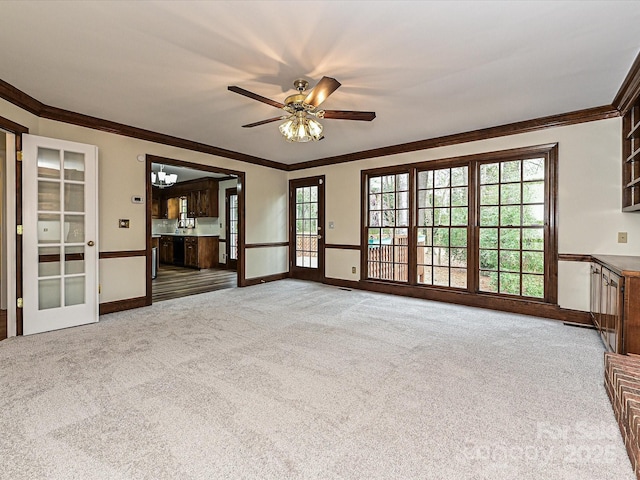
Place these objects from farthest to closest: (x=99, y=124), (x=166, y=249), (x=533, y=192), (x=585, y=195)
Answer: (x=166, y=249)
(x=533, y=192)
(x=99, y=124)
(x=585, y=195)

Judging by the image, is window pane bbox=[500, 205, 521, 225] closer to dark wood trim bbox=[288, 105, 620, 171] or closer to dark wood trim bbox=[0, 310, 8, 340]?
dark wood trim bbox=[288, 105, 620, 171]

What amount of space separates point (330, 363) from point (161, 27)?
A: 9.42 ft

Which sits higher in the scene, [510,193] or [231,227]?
[510,193]

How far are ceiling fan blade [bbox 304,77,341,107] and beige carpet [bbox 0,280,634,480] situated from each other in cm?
227

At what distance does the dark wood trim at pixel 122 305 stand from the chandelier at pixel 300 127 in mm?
3342

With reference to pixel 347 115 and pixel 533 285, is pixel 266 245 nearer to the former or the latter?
pixel 347 115

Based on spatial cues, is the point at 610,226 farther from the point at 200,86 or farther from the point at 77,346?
the point at 77,346

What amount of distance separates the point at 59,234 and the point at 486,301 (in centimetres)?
557

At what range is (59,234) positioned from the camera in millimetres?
3777

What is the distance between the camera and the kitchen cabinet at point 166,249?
32.1ft

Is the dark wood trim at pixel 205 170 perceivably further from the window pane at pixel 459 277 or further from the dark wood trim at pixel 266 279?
the window pane at pixel 459 277

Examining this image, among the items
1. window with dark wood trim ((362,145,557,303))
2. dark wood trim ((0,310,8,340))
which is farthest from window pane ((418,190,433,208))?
dark wood trim ((0,310,8,340))

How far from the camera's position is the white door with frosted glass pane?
11.6 ft

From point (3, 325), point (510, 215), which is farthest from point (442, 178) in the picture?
point (3, 325)
